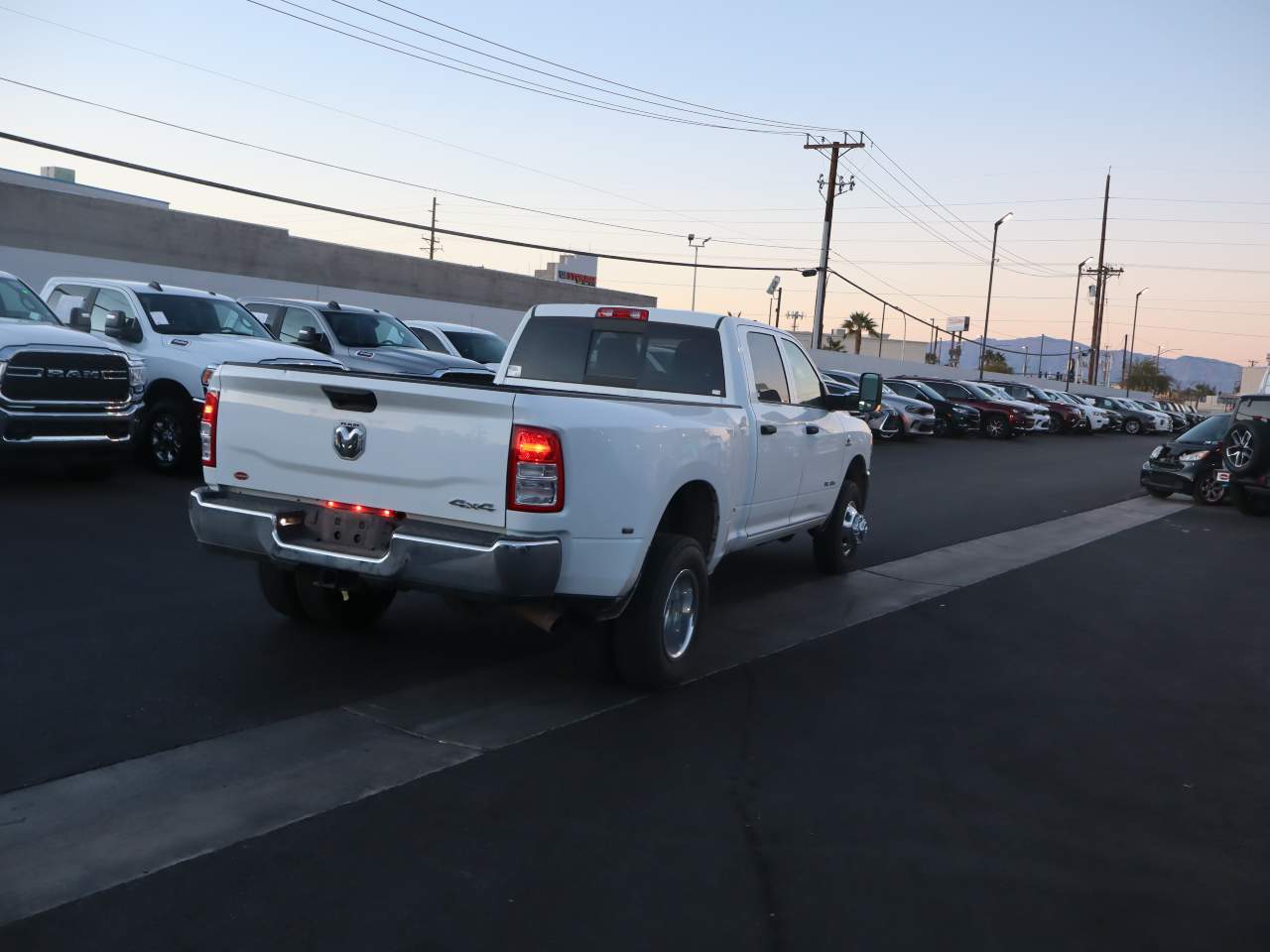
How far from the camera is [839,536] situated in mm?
9617

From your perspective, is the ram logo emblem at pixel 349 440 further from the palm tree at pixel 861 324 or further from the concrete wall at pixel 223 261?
the palm tree at pixel 861 324

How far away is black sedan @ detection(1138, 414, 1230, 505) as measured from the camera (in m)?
19.1

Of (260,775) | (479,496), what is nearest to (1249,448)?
(479,496)

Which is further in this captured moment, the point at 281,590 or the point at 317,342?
the point at 317,342

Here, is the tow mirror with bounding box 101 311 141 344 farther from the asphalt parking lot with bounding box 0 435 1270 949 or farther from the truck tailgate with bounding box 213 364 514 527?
the truck tailgate with bounding box 213 364 514 527

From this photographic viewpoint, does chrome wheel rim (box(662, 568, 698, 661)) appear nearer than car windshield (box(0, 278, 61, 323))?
Yes

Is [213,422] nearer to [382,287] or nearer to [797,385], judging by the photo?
[797,385]

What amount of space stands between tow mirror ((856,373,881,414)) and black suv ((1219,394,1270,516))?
10183mm

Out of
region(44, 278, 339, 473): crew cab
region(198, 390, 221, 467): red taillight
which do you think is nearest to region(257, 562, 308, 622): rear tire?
region(198, 390, 221, 467): red taillight

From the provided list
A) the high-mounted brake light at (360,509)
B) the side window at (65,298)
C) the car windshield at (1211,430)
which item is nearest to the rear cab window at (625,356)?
the high-mounted brake light at (360,509)

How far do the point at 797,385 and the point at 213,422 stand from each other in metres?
4.16

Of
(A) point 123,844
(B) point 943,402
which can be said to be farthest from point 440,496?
A: (B) point 943,402

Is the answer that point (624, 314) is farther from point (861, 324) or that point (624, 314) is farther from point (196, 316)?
point (861, 324)

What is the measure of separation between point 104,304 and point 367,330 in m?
3.75
